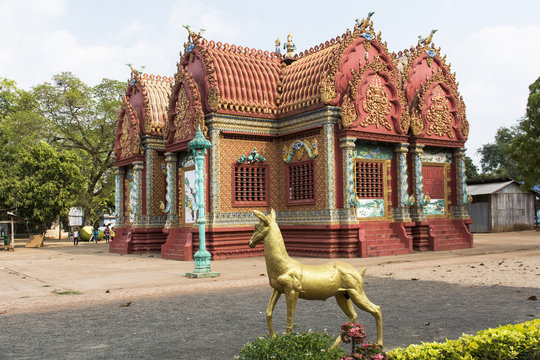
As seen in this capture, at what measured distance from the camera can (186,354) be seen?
573 cm

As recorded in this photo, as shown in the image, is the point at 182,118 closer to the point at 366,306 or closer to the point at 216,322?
the point at 216,322

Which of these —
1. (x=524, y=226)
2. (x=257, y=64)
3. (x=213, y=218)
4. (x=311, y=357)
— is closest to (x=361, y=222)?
(x=213, y=218)

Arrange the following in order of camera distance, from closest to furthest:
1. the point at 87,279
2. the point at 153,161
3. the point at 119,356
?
the point at 119,356
the point at 87,279
the point at 153,161

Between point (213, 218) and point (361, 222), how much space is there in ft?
17.5

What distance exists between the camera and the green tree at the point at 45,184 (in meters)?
32.3

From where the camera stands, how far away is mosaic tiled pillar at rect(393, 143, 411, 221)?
19.2m

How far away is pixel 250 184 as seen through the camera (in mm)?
19453

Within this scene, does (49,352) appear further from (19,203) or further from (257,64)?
(19,203)

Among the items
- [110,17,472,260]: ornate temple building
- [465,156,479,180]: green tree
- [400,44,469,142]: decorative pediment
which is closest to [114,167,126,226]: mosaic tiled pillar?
[110,17,472,260]: ornate temple building

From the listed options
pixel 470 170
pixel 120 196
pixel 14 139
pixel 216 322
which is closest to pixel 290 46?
pixel 120 196

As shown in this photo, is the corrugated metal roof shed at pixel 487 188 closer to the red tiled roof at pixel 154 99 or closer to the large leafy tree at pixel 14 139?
the red tiled roof at pixel 154 99

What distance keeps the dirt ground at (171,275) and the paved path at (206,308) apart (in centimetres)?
3

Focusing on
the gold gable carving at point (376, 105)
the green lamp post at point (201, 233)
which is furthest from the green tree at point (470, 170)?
the green lamp post at point (201, 233)

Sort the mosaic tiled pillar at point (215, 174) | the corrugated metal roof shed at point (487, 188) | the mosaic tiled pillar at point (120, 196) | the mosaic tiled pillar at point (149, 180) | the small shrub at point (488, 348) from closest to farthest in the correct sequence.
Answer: the small shrub at point (488, 348), the mosaic tiled pillar at point (215, 174), the mosaic tiled pillar at point (149, 180), the mosaic tiled pillar at point (120, 196), the corrugated metal roof shed at point (487, 188)
